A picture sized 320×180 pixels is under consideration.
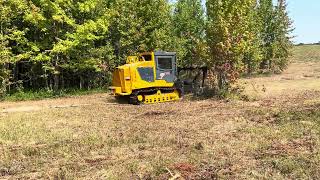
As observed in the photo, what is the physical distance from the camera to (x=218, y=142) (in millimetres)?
11719

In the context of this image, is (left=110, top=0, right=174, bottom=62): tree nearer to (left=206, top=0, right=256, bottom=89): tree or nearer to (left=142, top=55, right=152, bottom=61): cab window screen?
(left=206, top=0, right=256, bottom=89): tree

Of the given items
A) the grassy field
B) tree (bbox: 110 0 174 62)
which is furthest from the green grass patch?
the grassy field

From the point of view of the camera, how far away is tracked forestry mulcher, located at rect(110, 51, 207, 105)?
21703 mm

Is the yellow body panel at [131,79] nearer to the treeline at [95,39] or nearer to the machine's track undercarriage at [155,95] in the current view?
the machine's track undercarriage at [155,95]

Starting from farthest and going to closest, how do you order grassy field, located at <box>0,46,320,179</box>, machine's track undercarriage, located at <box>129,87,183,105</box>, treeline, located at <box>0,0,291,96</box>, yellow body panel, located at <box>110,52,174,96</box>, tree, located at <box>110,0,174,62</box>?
tree, located at <box>110,0,174,62</box> < treeline, located at <box>0,0,291,96</box> < machine's track undercarriage, located at <box>129,87,183,105</box> < yellow body panel, located at <box>110,52,174,96</box> < grassy field, located at <box>0,46,320,179</box>

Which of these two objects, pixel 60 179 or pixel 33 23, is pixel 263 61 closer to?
pixel 33 23

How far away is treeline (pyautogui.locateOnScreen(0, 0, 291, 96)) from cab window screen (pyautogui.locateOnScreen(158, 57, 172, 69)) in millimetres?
2305

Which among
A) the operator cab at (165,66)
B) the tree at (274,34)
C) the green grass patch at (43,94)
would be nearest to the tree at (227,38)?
the operator cab at (165,66)

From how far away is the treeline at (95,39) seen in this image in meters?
23.7

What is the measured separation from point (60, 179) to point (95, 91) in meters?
21.0

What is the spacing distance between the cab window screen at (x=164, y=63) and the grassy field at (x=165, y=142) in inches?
135

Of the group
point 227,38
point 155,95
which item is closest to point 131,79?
point 155,95

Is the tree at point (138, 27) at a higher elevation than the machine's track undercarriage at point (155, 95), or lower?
higher

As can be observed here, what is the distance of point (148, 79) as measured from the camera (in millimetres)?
22109
